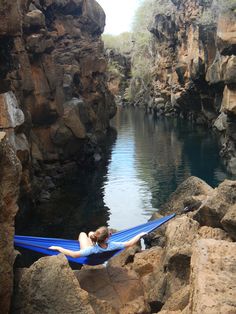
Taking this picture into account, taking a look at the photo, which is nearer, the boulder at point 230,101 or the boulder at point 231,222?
the boulder at point 231,222

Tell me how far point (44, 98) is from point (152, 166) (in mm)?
9048

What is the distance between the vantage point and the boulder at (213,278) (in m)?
5.20

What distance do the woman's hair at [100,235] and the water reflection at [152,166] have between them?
32.8ft

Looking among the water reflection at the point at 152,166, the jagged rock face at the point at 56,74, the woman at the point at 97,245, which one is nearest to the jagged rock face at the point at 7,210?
the woman at the point at 97,245

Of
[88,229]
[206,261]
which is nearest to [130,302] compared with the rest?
[206,261]

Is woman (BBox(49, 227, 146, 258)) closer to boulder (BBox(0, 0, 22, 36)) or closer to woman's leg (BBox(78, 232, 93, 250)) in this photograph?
woman's leg (BBox(78, 232, 93, 250))

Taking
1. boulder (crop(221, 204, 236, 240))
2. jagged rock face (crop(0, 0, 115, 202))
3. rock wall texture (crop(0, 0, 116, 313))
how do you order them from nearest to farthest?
1. rock wall texture (crop(0, 0, 116, 313))
2. boulder (crop(221, 204, 236, 240))
3. jagged rock face (crop(0, 0, 115, 202))

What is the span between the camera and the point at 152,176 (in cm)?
2930

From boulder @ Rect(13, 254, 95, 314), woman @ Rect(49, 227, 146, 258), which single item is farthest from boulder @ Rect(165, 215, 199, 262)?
boulder @ Rect(13, 254, 95, 314)

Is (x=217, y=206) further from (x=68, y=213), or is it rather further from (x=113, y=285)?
(x=68, y=213)

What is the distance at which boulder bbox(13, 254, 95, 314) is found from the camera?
742 cm

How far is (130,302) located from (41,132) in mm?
21046

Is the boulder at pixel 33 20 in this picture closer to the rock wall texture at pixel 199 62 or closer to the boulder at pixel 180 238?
the rock wall texture at pixel 199 62

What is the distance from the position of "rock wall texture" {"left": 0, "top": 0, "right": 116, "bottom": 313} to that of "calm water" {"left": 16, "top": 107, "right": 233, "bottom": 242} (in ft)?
4.24
